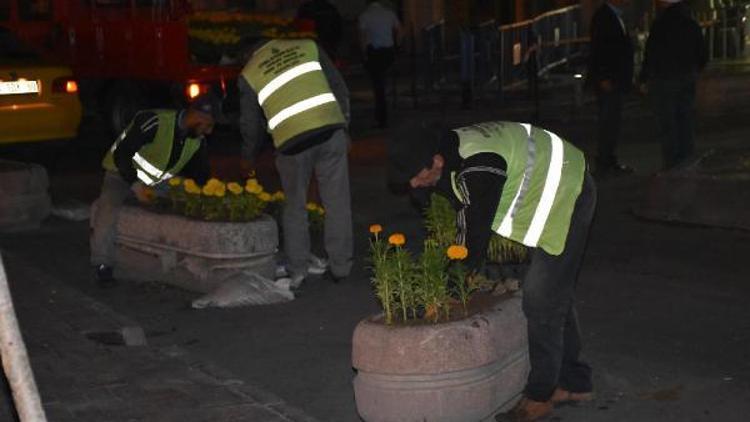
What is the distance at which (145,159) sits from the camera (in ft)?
31.3

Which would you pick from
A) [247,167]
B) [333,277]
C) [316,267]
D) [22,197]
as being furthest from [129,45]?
Answer: [333,277]

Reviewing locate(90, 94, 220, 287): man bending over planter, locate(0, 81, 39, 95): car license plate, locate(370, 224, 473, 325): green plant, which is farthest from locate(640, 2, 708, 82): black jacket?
locate(0, 81, 39, 95): car license plate

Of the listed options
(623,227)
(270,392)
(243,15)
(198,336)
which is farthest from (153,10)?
(270,392)

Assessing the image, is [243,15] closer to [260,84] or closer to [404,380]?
[260,84]

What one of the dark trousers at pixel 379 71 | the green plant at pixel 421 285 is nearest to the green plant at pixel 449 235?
the green plant at pixel 421 285

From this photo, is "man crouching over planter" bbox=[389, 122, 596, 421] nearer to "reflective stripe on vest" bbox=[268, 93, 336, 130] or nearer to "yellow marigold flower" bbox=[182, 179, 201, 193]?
"reflective stripe on vest" bbox=[268, 93, 336, 130]

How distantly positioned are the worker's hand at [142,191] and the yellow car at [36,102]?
21.4ft

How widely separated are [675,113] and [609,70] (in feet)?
2.96

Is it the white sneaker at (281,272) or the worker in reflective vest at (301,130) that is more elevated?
the worker in reflective vest at (301,130)

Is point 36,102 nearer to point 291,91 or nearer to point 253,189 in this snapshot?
point 253,189

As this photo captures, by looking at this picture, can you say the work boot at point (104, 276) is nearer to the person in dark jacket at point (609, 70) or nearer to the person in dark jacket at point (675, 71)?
the person in dark jacket at point (675, 71)

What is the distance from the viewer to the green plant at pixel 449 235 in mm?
7574

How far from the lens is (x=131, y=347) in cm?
799

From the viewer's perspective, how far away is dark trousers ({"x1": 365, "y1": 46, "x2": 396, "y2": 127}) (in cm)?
1869
